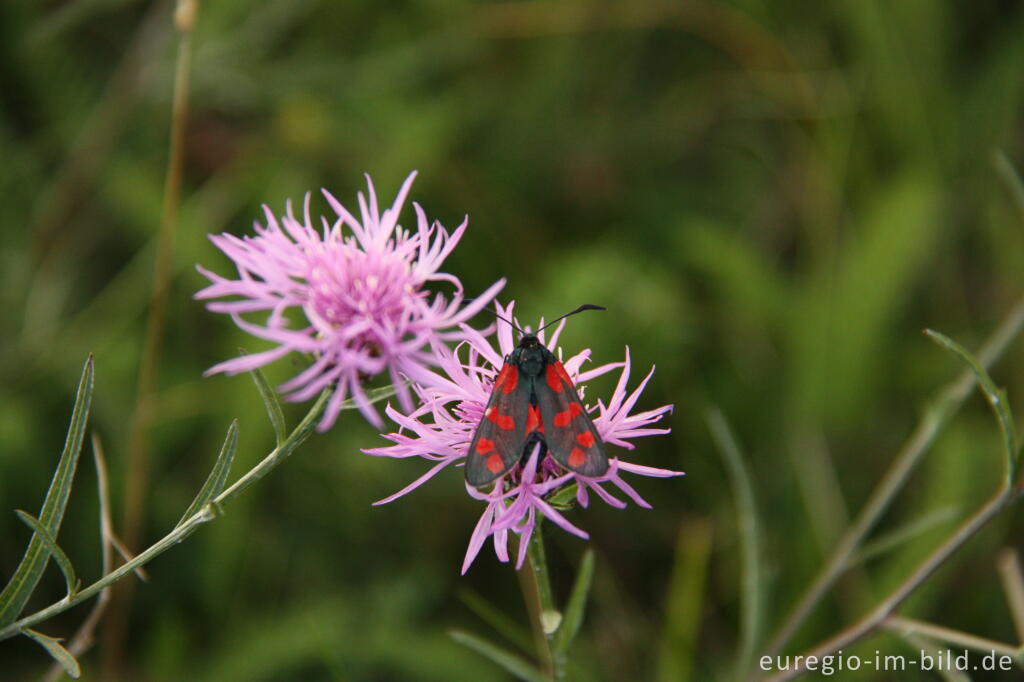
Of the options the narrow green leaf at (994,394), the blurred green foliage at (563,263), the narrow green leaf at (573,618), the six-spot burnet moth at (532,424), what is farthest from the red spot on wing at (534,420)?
the blurred green foliage at (563,263)

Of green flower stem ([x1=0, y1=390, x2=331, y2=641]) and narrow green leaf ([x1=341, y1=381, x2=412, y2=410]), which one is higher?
narrow green leaf ([x1=341, y1=381, x2=412, y2=410])

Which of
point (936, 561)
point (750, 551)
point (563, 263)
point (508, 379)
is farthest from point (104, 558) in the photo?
point (563, 263)

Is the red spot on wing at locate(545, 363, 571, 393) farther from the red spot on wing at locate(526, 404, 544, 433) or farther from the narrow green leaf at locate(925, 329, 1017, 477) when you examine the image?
the narrow green leaf at locate(925, 329, 1017, 477)

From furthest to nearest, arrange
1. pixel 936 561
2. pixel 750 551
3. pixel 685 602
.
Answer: pixel 685 602, pixel 750 551, pixel 936 561

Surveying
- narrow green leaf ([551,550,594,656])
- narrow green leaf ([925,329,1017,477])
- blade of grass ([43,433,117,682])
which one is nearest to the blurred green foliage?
blade of grass ([43,433,117,682])

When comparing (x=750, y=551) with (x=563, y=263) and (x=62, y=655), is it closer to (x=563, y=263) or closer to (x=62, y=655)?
(x=62, y=655)
